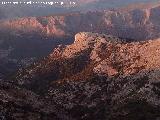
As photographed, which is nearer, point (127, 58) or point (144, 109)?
point (144, 109)

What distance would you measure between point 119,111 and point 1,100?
194ft

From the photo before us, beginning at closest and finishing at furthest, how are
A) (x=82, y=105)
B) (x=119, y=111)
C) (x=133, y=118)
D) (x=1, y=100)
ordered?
(x=1, y=100), (x=133, y=118), (x=119, y=111), (x=82, y=105)

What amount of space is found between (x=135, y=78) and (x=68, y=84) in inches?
1297

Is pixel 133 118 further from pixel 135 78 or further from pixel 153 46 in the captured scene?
pixel 153 46

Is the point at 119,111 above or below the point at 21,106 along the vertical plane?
below

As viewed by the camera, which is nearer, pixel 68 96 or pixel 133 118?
pixel 133 118

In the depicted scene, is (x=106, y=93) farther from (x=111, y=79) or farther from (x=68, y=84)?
(x=68, y=84)

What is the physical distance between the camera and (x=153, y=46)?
7485 inches

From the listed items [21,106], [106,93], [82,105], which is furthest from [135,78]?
[21,106]

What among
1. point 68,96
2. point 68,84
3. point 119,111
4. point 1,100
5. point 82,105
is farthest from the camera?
point 68,84

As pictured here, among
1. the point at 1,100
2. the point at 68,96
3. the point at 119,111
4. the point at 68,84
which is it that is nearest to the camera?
the point at 1,100

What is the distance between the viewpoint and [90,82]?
18275 centimetres

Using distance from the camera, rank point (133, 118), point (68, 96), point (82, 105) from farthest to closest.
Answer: point (68, 96)
point (82, 105)
point (133, 118)

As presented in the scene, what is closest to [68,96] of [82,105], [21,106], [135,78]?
[82,105]
